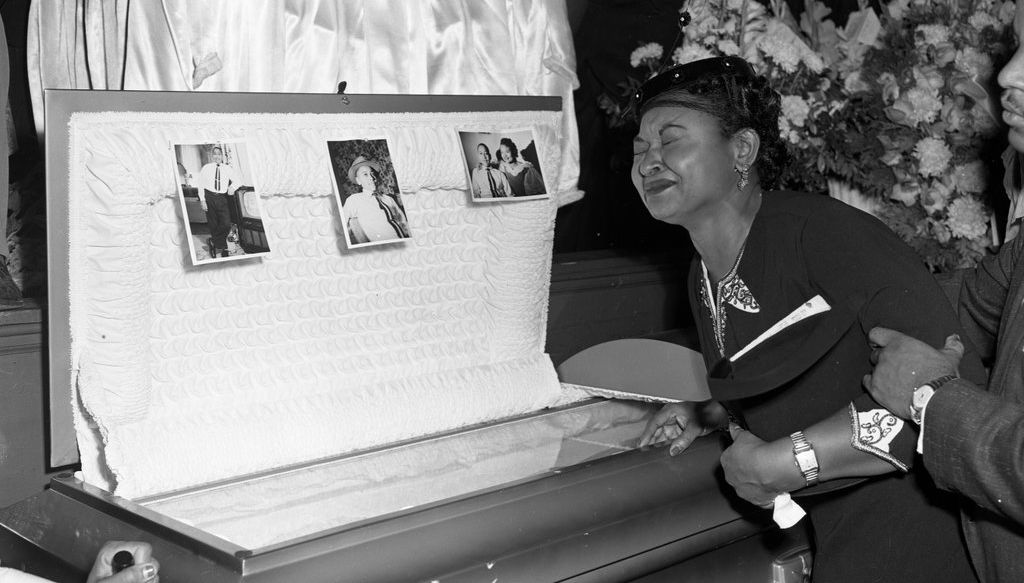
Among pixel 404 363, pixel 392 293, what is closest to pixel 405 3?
pixel 392 293

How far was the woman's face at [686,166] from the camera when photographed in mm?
1455

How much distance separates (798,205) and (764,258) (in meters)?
0.09

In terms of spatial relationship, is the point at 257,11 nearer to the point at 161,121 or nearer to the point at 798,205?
the point at 161,121

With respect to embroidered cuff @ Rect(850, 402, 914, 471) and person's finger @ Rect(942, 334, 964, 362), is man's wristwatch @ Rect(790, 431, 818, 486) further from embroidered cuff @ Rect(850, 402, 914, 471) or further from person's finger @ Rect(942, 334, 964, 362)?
person's finger @ Rect(942, 334, 964, 362)

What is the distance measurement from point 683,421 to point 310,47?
2.88 feet

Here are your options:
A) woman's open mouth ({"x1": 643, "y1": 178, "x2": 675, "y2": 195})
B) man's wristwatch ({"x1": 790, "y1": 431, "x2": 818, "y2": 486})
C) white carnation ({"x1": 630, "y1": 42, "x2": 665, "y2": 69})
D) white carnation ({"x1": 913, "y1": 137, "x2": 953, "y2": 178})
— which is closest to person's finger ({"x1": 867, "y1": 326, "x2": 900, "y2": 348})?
man's wristwatch ({"x1": 790, "y1": 431, "x2": 818, "y2": 486})

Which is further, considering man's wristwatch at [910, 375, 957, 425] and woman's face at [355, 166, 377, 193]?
woman's face at [355, 166, 377, 193]

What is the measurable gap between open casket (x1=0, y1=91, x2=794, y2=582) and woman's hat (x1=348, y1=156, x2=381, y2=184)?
37mm

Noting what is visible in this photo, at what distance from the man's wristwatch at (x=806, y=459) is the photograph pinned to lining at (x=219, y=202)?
0.79m

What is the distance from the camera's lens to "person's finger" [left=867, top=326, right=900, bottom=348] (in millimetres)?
1232

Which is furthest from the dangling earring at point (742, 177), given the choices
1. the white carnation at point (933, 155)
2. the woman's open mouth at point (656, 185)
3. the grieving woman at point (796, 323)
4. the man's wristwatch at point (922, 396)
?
the white carnation at point (933, 155)

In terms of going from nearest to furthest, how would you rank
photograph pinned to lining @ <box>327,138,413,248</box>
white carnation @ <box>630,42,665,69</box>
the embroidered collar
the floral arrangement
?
the embroidered collar
photograph pinned to lining @ <box>327,138,413,248</box>
the floral arrangement
white carnation @ <box>630,42,665,69</box>

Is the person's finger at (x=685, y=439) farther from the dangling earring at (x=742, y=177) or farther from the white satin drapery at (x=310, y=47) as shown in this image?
the white satin drapery at (x=310, y=47)

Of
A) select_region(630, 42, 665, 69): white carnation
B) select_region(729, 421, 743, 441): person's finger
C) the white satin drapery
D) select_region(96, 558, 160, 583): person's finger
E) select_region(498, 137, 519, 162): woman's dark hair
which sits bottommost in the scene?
select_region(96, 558, 160, 583): person's finger
